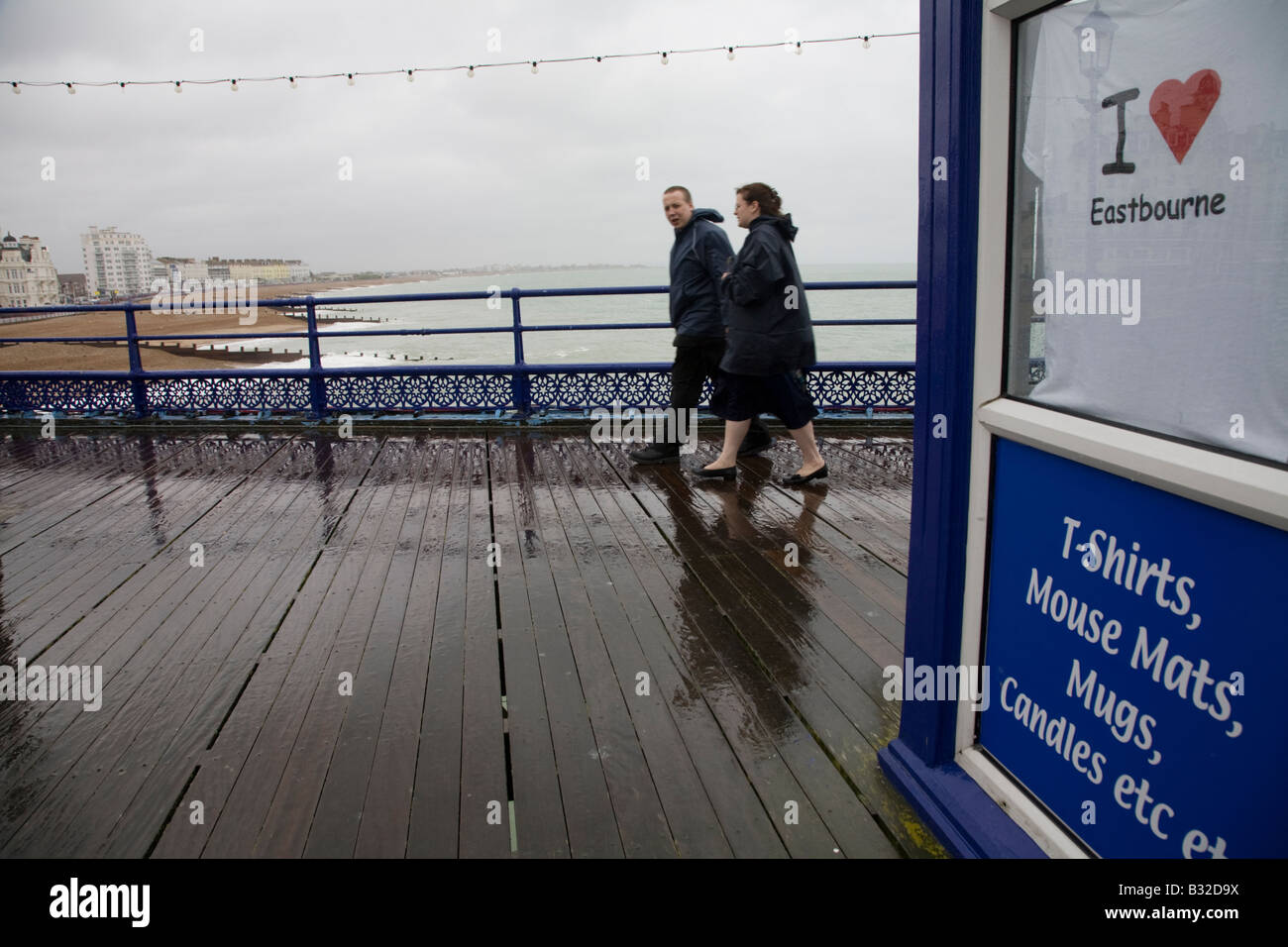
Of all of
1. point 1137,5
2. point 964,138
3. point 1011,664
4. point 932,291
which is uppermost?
point 1137,5

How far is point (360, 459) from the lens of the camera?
19.7 feet

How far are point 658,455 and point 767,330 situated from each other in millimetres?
1337

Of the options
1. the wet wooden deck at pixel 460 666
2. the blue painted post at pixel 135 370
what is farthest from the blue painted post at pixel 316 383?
the wet wooden deck at pixel 460 666

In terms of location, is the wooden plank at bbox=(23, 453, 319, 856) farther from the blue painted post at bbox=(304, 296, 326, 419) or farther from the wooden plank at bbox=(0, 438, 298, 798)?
the blue painted post at bbox=(304, 296, 326, 419)

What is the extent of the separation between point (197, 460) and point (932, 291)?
5699 millimetres

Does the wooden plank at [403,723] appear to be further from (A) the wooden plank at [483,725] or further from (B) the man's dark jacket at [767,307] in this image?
(B) the man's dark jacket at [767,307]

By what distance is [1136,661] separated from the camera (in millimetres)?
1485

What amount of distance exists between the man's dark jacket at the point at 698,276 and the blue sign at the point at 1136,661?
12.0 ft

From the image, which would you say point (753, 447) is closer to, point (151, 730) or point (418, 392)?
point (418, 392)

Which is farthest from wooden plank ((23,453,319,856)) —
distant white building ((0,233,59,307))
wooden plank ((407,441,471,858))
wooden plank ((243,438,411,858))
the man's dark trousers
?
distant white building ((0,233,59,307))

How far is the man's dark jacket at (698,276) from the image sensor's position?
5254 millimetres
